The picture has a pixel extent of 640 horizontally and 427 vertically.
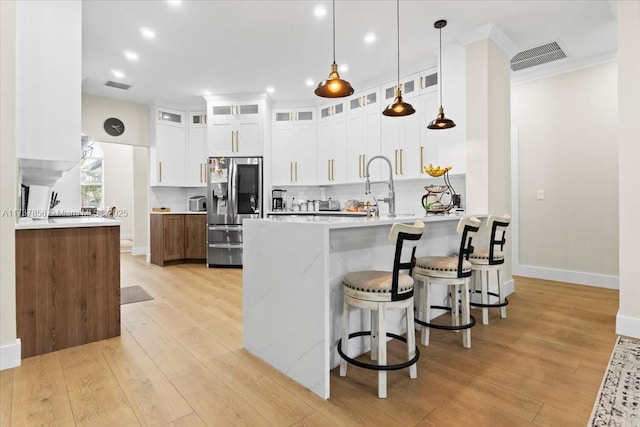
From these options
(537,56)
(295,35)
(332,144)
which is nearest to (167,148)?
(332,144)

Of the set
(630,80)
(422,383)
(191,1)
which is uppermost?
(191,1)

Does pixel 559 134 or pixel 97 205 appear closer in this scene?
A: pixel 559 134

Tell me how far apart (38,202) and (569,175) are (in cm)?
624

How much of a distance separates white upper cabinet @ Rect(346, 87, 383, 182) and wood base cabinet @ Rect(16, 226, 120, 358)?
12.0 feet

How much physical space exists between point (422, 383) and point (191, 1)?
3746 mm

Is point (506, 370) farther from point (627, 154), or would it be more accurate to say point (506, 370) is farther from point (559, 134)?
point (559, 134)

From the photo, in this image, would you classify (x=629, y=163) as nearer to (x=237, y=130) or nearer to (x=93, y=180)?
(x=237, y=130)

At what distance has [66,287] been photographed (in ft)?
7.88

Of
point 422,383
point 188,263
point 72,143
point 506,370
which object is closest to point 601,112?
point 506,370

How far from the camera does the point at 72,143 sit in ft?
8.27

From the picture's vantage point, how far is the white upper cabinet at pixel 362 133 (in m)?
5.10

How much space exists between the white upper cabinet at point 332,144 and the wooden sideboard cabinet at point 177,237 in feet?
7.87

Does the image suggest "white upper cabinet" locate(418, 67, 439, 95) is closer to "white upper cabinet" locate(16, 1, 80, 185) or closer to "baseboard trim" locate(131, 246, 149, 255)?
"white upper cabinet" locate(16, 1, 80, 185)

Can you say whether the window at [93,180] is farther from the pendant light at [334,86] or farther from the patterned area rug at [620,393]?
the patterned area rug at [620,393]
